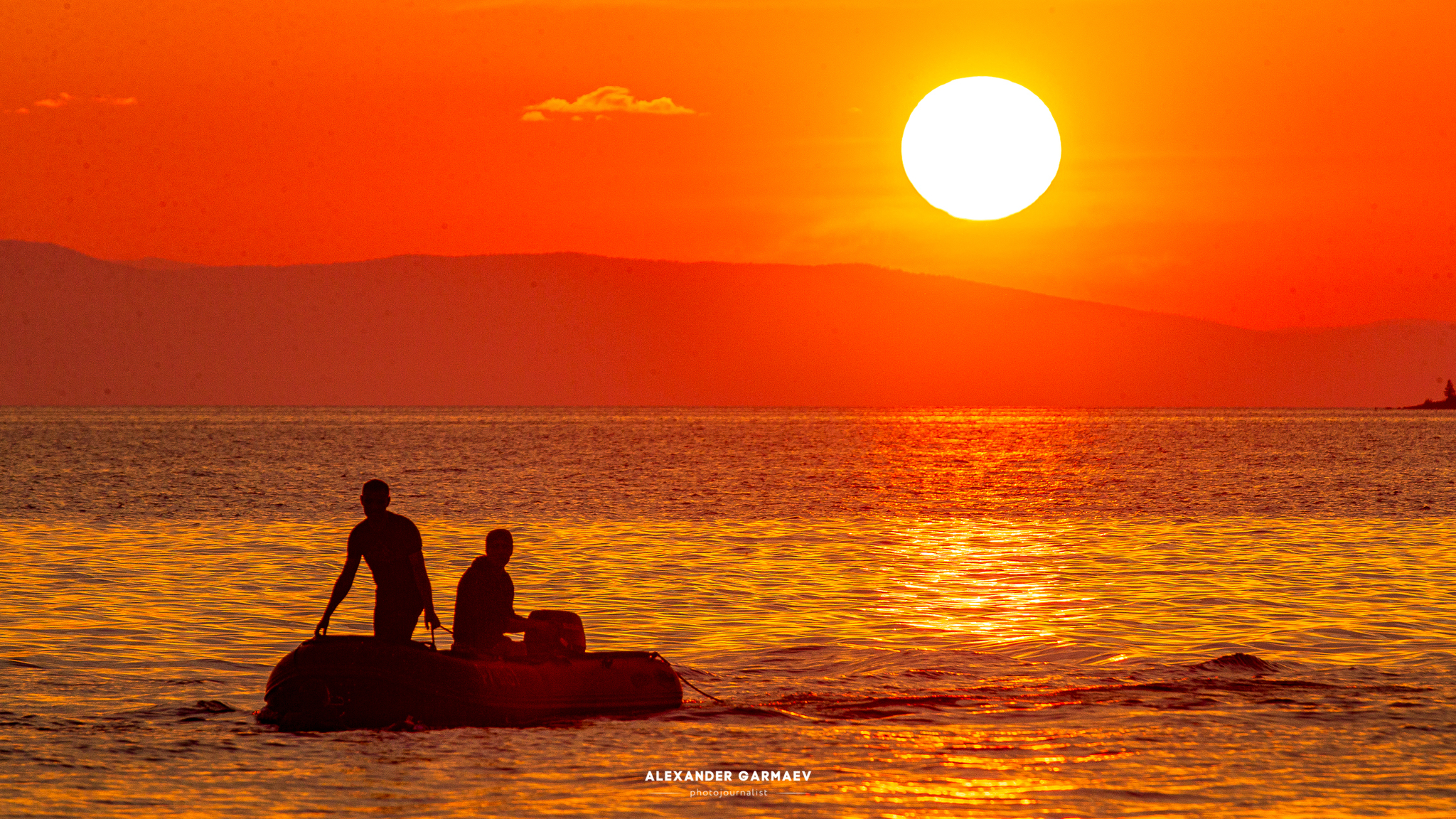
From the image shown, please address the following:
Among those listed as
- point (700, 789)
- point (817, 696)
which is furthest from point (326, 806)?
point (817, 696)

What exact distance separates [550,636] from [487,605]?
0.76 metres

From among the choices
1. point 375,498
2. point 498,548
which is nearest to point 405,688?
point 498,548

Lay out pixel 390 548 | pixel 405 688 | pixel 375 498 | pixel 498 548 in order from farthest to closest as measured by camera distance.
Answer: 1. pixel 498 548
2. pixel 390 548
3. pixel 405 688
4. pixel 375 498

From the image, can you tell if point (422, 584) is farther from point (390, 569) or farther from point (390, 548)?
point (390, 548)

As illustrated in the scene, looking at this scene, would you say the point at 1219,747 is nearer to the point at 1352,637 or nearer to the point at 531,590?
the point at 1352,637

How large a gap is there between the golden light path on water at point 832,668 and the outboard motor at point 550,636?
3.26 feet

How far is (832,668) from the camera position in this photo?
20.1 metres

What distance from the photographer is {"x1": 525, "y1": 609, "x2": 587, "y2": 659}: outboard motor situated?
16.6 metres

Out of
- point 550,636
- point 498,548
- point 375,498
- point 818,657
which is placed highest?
point 375,498

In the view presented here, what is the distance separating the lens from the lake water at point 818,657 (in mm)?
13359

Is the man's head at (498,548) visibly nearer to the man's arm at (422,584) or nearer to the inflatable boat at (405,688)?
the man's arm at (422,584)

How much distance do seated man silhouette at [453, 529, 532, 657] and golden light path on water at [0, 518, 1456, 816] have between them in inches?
44.2

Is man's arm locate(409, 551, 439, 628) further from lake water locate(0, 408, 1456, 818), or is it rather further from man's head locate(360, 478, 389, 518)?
lake water locate(0, 408, 1456, 818)

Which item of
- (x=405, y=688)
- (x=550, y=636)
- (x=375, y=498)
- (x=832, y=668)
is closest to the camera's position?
(x=375, y=498)
